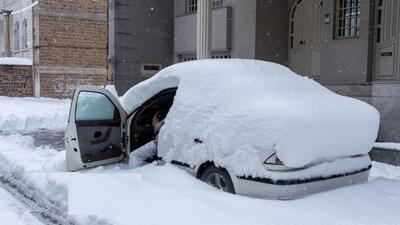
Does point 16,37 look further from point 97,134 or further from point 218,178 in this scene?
point 218,178

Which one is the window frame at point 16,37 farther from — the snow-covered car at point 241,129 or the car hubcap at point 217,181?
the car hubcap at point 217,181

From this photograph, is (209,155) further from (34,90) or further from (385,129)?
(34,90)

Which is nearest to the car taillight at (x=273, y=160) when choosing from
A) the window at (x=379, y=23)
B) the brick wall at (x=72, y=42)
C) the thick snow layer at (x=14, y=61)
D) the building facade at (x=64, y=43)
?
the window at (x=379, y=23)

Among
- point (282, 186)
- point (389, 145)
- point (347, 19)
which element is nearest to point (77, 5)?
point (347, 19)

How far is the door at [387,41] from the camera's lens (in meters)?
11.8

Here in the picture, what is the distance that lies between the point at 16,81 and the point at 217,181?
757 inches

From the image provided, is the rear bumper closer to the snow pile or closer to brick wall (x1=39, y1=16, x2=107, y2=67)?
the snow pile

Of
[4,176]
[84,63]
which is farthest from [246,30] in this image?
[84,63]

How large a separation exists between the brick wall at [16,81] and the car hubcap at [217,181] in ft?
61.2

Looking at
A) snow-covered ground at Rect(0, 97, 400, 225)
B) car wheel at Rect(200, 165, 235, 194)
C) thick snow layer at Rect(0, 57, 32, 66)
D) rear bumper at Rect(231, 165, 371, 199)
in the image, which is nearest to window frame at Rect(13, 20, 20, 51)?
thick snow layer at Rect(0, 57, 32, 66)

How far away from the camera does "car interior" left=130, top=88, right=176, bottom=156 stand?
24.7 feet

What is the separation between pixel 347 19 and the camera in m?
12.9

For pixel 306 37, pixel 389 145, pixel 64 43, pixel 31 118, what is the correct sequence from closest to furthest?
pixel 389 145
pixel 306 37
pixel 31 118
pixel 64 43

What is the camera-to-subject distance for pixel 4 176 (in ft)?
27.5
